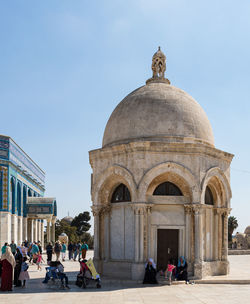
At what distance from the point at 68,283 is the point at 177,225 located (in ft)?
15.0

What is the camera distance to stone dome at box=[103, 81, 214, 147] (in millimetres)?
17656

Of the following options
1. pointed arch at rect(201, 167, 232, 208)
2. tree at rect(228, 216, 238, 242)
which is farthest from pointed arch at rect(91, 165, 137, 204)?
tree at rect(228, 216, 238, 242)

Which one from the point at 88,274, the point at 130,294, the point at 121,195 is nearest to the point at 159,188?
the point at 121,195

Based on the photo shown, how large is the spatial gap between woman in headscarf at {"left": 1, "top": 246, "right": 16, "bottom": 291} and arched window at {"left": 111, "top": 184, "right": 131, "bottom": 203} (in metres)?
5.39

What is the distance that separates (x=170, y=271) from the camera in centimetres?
1554

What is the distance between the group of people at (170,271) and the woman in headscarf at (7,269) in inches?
181

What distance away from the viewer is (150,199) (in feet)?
55.8

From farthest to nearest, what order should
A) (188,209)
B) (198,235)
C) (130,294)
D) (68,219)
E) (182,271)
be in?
(68,219) → (188,209) → (198,235) → (182,271) → (130,294)

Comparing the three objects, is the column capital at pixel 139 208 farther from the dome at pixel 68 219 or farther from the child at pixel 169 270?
the dome at pixel 68 219

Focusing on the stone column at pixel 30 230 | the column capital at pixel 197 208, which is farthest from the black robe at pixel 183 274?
the stone column at pixel 30 230

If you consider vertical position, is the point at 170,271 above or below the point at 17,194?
below

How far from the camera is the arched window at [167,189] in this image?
17.3 meters

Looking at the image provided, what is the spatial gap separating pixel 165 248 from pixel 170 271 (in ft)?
5.14

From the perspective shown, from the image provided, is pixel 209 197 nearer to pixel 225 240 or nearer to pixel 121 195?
pixel 225 240
